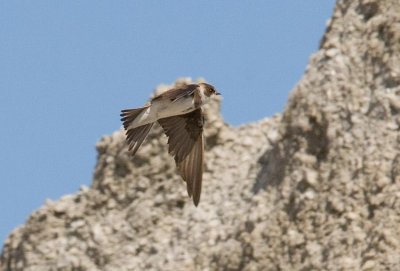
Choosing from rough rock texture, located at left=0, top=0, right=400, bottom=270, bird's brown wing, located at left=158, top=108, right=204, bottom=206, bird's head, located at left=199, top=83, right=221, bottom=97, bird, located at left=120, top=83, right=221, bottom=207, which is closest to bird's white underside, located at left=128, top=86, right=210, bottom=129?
bird, located at left=120, top=83, right=221, bottom=207

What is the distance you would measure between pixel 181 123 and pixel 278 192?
3731 millimetres

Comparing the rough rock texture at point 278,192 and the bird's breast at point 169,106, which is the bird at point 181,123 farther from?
the rough rock texture at point 278,192

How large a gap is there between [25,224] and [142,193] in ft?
5.32

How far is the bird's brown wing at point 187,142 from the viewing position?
1706cm

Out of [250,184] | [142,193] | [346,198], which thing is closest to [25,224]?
[142,193]

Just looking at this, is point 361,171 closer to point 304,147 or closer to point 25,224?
point 304,147

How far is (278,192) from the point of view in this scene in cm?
2088

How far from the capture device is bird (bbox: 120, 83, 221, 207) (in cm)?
1614

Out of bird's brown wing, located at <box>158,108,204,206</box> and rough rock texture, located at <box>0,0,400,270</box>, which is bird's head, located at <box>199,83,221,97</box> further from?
rough rock texture, located at <box>0,0,400,270</box>

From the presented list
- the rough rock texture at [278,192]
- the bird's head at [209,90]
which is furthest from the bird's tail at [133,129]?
the rough rock texture at [278,192]

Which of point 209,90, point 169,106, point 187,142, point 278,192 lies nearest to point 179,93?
point 169,106

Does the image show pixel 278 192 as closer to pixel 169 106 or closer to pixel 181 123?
pixel 181 123

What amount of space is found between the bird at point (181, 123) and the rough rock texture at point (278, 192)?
9.64ft

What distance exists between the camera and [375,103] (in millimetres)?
20578
